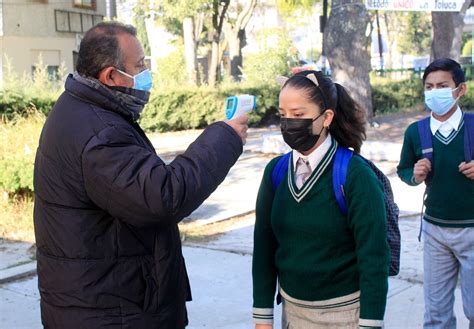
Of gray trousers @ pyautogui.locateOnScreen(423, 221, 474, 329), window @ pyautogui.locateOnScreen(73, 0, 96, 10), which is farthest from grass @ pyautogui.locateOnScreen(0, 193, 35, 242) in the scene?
window @ pyautogui.locateOnScreen(73, 0, 96, 10)

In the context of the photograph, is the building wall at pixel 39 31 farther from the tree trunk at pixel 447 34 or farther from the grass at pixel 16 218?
the grass at pixel 16 218

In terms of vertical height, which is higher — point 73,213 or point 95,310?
point 73,213

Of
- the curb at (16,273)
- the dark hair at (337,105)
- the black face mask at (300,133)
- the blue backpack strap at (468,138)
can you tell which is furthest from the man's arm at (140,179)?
the curb at (16,273)

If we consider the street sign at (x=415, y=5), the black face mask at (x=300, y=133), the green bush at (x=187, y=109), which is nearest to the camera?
the black face mask at (x=300, y=133)

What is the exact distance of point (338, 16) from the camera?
14031mm

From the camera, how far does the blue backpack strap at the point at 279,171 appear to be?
105 inches

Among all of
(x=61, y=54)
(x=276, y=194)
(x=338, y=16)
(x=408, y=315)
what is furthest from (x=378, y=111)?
(x=276, y=194)

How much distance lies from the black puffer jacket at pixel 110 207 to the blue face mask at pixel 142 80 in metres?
0.12

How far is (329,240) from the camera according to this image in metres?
2.49

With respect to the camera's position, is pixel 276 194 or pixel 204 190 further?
pixel 276 194

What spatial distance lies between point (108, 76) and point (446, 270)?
7.66ft

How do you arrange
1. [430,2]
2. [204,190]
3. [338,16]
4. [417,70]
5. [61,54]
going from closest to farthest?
[204,190], [430,2], [338,16], [61,54], [417,70]

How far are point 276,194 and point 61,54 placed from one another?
78.2ft

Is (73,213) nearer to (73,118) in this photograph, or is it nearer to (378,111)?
(73,118)
